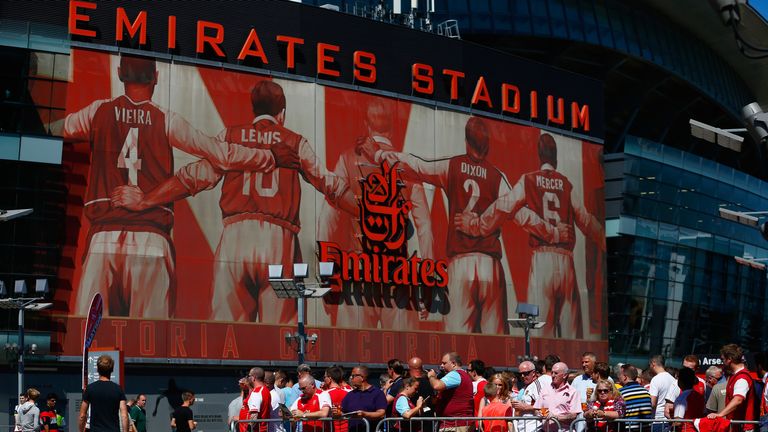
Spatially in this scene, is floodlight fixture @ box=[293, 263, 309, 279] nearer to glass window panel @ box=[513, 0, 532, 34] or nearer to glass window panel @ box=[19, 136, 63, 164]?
glass window panel @ box=[19, 136, 63, 164]

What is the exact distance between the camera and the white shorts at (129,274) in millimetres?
40750

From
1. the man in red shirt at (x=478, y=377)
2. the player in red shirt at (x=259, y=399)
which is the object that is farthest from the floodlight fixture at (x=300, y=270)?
the man in red shirt at (x=478, y=377)

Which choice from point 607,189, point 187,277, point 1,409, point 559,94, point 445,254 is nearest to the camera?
point 1,409

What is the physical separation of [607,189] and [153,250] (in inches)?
1049

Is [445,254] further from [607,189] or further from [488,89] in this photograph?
[607,189]

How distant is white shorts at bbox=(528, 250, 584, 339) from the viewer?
5256 cm

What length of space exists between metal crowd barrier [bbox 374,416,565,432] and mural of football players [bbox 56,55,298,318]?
24221mm

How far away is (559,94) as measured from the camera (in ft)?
181

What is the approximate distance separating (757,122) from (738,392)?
4385 millimetres

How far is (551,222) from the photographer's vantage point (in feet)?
176

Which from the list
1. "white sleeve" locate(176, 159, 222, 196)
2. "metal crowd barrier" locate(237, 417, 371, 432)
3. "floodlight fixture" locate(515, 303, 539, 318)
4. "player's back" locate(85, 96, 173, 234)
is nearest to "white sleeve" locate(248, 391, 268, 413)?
"metal crowd barrier" locate(237, 417, 371, 432)

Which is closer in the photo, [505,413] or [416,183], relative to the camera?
[505,413]

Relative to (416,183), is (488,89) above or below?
above

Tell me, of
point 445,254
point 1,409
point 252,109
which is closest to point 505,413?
point 1,409
